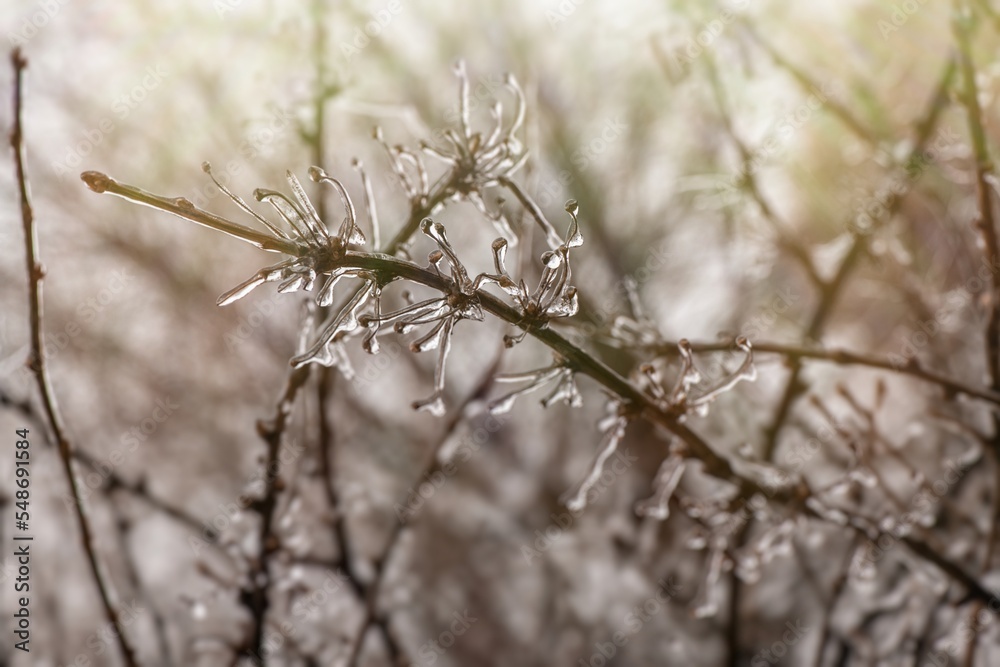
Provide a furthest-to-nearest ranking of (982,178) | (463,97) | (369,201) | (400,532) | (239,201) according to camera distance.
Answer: (400,532) → (982,178) → (463,97) → (369,201) → (239,201)

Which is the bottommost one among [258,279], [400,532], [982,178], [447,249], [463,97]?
[258,279]

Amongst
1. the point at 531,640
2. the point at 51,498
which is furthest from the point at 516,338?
the point at 51,498

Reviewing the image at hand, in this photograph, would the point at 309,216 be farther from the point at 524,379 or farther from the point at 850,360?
the point at 850,360

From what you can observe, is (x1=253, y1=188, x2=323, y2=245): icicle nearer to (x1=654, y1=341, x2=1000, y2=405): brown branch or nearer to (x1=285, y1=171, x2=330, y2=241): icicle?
(x1=285, y1=171, x2=330, y2=241): icicle

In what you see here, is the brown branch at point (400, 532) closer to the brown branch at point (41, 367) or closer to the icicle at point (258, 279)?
the brown branch at point (41, 367)

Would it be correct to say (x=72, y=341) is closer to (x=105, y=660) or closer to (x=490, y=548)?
(x=105, y=660)

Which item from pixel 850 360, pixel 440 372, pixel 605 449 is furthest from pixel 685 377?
pixel 850 360

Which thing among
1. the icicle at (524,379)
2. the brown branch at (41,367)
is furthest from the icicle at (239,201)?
the brown branch at (41,367)

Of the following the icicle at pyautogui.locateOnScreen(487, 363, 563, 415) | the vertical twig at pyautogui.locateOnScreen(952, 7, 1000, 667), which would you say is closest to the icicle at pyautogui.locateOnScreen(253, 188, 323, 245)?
the icicle at pyautogui.locateOnScreen(487, 363, 563, 415)
